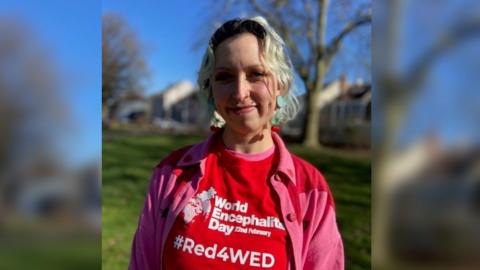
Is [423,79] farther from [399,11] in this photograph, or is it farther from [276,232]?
[276,232]

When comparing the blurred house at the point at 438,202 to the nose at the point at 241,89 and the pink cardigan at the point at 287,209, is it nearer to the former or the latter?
the pink cardigan at the point at 287,209

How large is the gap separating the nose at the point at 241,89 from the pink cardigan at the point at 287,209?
0.18 meters

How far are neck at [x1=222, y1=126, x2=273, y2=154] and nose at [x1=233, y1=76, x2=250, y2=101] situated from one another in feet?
0.38

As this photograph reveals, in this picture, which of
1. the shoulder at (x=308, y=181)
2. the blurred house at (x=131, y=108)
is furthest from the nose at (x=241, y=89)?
the blurred house at (x=131, y=108)

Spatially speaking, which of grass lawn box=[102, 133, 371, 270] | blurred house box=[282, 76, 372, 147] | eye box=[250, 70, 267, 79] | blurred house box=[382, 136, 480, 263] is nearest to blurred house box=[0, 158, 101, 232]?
eye box=[250, 70, 267, 79]

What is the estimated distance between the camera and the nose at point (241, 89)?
953mm

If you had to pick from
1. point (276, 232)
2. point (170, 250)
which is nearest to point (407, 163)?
point (276, 232)

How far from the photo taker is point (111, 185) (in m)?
3.70

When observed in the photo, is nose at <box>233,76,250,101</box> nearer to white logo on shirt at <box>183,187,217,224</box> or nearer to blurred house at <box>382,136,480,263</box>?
white logo on shirt at <box>183,187,217,224</box>

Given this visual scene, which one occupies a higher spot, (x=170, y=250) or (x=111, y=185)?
(x=170, y=250)

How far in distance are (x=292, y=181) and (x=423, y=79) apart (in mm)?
384

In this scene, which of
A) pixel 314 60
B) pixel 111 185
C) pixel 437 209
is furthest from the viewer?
pixel 111 185

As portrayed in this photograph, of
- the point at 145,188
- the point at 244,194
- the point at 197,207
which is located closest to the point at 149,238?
the point at 197,207

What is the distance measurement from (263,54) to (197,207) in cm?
40
